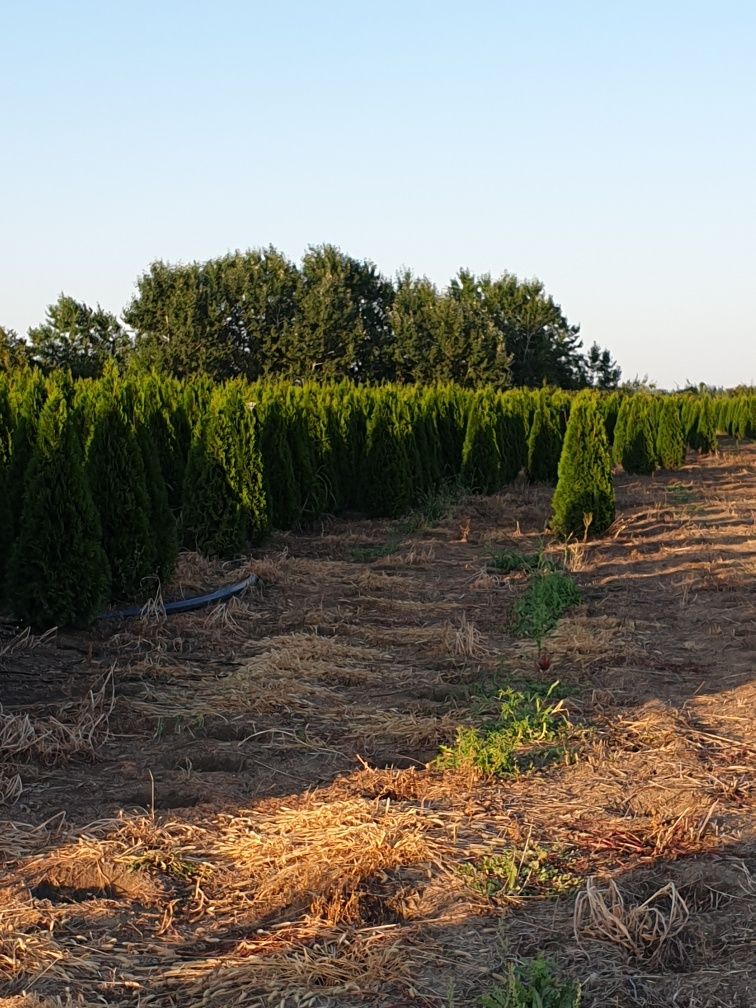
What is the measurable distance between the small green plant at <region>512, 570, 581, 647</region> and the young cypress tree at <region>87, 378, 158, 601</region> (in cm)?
297

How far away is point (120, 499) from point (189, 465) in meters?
2.41

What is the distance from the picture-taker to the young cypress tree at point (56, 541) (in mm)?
7078

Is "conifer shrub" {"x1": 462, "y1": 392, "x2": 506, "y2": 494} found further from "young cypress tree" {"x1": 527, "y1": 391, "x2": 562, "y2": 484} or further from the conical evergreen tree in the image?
the conical evergreen tree

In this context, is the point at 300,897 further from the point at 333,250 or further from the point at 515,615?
the point at 333,250

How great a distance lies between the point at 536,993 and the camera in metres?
2.42

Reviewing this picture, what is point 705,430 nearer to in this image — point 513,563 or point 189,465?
point 513,563

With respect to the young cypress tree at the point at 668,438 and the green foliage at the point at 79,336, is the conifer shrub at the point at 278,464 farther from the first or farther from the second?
the green foliage at the point at 79,336

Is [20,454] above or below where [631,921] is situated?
above

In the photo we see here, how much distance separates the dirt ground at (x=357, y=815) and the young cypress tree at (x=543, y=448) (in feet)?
43.9

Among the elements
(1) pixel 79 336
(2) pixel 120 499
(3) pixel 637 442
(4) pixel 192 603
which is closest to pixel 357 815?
(4) pixel 192 603

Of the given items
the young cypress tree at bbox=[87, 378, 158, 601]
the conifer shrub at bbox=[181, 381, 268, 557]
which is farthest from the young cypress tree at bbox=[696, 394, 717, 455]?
the young cypress tree at bbox=[87, 378, 158, 601]

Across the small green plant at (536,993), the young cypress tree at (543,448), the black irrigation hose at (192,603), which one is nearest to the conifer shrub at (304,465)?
the black irrigation hose at (192,603)

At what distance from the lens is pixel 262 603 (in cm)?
839

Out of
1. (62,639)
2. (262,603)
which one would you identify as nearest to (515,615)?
(262,603)
